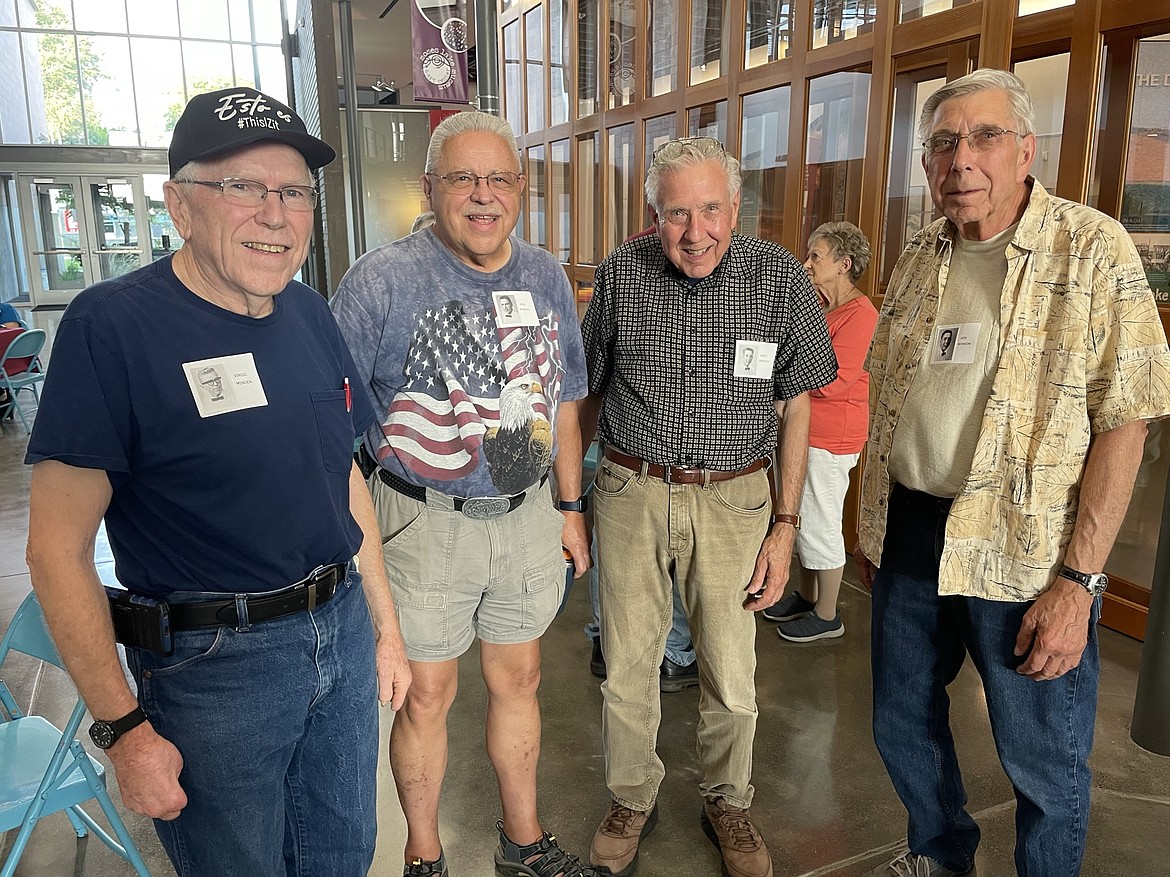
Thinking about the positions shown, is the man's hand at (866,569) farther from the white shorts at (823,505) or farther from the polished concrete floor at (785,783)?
the white shorts at (823,505)

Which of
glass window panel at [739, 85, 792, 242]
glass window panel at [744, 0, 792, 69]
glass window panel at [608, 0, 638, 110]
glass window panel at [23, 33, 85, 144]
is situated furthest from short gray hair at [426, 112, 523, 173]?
glass window panel at [23, 33, 85, 144]

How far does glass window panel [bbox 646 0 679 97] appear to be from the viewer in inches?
247

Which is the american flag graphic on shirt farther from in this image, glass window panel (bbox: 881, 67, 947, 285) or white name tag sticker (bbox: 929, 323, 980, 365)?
glass window panel (bbox: 881, 67, 947, 285)

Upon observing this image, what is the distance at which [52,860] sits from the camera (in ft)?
8.02

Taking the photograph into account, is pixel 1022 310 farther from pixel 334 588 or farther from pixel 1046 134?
pixel 1046 134

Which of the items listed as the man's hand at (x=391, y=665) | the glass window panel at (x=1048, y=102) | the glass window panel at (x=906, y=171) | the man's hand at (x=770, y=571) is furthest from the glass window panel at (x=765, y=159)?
the man's hand at (x=391, y=665)

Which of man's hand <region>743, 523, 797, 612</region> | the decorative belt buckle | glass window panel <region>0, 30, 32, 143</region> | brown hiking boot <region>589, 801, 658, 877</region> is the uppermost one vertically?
glass window panel <region>0, 30, 32, 143</region>

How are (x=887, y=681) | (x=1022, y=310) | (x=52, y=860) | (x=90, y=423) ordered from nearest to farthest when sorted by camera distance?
(x=90, y=423) → (x=1022, y=310) → (x=887, y=681) → (x=52, y=860)

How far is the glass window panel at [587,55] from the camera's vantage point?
7.70 m

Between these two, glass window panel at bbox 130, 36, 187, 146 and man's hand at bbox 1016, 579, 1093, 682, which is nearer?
man's hand at bbox 1016, 579, 1093, 682

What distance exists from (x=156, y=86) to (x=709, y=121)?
1462 centimetres

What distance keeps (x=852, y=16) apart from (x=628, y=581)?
151 inches

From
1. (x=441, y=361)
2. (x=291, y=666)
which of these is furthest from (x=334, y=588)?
Answer: (x=441, y=361)

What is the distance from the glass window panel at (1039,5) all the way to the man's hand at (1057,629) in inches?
123
